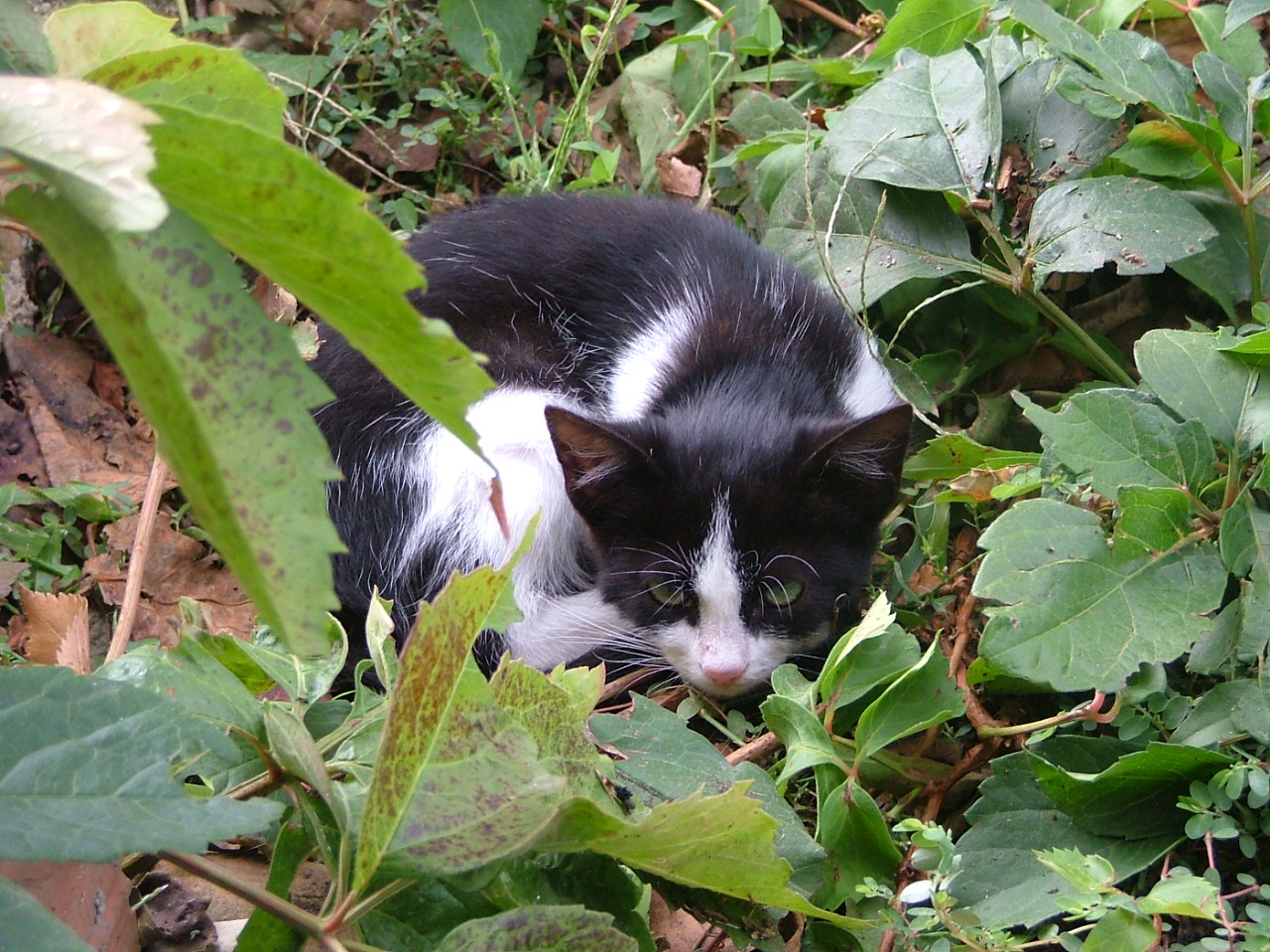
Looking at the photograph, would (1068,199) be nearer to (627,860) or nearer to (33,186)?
(627,860)

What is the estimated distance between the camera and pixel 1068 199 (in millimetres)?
2404

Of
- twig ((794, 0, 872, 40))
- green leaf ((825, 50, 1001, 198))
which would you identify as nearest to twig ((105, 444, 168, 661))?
green leaf ((825, 50, 1001, 198))

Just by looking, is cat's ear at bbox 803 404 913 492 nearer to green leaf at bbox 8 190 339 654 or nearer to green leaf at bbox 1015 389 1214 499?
green leaf at bbox 1015 389 1214 499

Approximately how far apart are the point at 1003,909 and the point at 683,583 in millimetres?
909

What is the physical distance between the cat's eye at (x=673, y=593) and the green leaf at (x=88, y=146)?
1750 mm

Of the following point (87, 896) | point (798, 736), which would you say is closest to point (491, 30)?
point (798, 736)

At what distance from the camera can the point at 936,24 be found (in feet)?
9.32

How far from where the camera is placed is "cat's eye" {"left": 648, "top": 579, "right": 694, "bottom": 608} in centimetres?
228

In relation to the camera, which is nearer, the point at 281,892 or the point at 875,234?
the point at 281,892

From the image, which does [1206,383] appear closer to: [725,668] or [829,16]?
[725,668]

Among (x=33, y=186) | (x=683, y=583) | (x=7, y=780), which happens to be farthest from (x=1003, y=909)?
(x=33, y=186)

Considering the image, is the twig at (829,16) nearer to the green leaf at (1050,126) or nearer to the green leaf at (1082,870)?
the green leaf at (1050,126)

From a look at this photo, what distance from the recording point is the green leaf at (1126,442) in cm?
177

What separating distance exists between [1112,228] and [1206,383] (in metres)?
0.62
